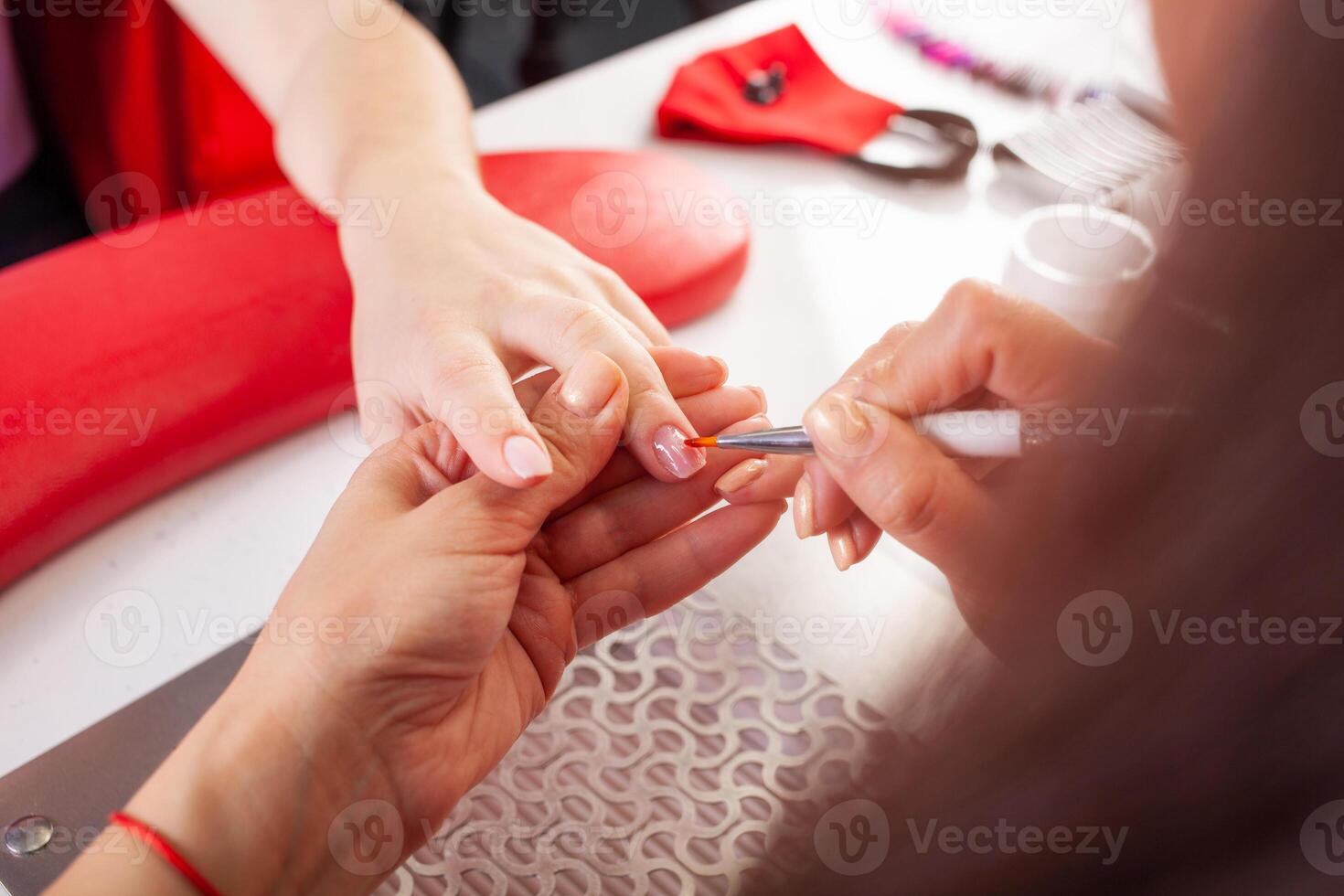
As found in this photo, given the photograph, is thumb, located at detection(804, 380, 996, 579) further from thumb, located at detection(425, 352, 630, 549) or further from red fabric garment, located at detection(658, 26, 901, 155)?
red fabric garment, located at detection(658, 26, 901, 155)

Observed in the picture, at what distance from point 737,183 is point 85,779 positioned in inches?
33.0

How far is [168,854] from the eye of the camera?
50 cm

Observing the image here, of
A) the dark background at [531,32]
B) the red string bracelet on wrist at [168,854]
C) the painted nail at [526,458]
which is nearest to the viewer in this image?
the red string bracelet on wrist at [168,854]

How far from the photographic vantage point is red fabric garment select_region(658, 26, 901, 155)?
3.88ft

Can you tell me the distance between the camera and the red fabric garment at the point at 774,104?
3.88 ft

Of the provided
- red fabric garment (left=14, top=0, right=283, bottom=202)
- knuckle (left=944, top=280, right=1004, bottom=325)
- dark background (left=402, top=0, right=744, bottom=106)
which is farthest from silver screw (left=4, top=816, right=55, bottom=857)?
dark background (left=402, top=0, right=744, bottom=106)

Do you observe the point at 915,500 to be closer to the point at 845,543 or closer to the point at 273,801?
the point at 845,543

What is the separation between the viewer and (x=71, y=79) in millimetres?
1236

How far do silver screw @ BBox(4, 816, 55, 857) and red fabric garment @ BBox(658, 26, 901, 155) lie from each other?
2.99ft

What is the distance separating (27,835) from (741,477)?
49 centimetres

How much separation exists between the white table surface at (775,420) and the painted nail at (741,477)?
0.09 metres

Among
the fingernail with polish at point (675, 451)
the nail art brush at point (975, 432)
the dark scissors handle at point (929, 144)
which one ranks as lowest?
the fingernail with polish at point (675, 451)

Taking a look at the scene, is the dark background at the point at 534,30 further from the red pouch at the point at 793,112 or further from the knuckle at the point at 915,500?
the knuckle at the point at 915,500

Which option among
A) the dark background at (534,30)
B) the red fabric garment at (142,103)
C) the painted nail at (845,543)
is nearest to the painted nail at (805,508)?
the painted nail at (845,543)
